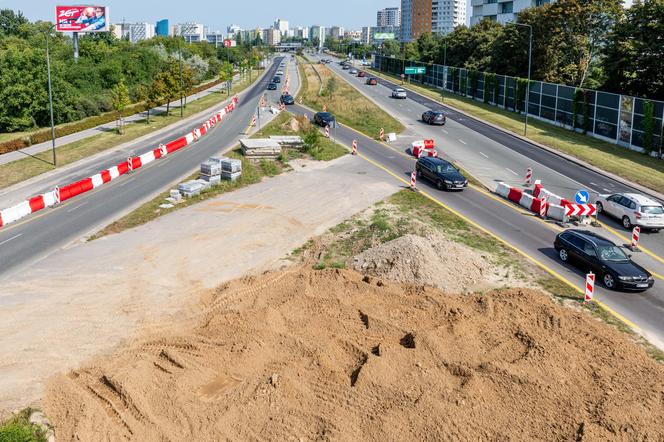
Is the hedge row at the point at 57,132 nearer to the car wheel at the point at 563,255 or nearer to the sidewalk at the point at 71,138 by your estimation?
the sidewalk at the point at 71,138

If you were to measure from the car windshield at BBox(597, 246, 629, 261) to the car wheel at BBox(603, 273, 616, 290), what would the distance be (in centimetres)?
82

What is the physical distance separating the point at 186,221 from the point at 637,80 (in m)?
46.9

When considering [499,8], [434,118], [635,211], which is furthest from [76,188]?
[499,8]

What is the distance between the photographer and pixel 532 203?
108ft

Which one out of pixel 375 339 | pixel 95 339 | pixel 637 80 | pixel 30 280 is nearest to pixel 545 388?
pixel 375 339

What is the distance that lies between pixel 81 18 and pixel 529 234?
88.8m

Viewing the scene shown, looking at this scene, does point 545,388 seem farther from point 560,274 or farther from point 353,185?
point 353,185

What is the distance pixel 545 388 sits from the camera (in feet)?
51.3

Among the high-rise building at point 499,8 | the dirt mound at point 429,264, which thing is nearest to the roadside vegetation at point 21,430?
the dirt mound at point 429,264

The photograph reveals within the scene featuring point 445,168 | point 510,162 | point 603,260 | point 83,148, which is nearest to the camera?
point 603,260

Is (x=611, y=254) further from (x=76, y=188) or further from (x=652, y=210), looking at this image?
(x=76, y=188)

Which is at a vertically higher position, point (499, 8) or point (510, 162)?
point (499, 8)

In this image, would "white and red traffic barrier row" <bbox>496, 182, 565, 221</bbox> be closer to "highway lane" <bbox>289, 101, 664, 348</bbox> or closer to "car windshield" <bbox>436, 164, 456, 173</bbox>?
"highway lane" <bbox>289, 101, 664, 348</bbox>

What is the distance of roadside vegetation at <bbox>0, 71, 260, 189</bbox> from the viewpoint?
1665 inches
